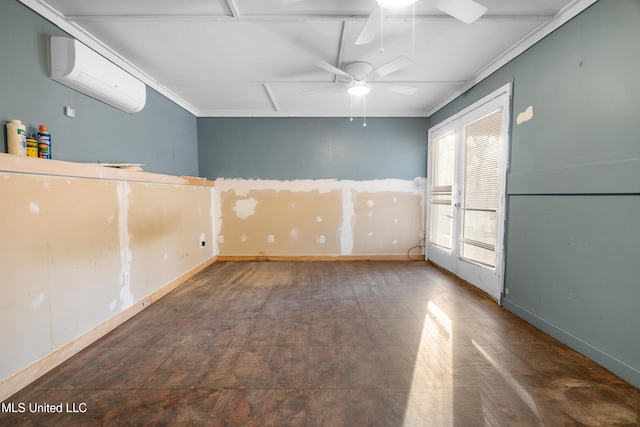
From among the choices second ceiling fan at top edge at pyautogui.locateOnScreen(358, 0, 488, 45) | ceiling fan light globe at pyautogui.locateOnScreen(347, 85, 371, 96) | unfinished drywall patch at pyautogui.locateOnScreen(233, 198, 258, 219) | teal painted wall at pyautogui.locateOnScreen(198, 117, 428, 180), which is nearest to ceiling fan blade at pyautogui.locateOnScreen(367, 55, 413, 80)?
ceiling fan light globe at pyautogui.locateOnScreen(347, 85, 371, 96)

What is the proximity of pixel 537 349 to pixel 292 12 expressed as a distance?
3257 mm

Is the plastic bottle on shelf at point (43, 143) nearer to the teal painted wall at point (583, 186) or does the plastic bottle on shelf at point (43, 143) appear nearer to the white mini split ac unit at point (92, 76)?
the white mini split ac unit at point (92, 76)

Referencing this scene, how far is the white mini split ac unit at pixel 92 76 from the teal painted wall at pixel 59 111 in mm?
70

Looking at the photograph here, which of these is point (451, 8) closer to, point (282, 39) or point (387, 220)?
point (282, 39)

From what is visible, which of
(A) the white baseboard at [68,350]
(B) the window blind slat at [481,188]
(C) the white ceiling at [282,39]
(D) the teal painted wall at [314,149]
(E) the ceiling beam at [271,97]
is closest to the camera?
(A) the white baseboard at [68,350]

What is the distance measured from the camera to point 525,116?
8.44 feet

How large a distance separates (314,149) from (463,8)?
3.28 m

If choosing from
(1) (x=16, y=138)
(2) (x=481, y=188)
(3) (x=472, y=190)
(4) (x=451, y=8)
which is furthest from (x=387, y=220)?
(1) (x=16, y=138)

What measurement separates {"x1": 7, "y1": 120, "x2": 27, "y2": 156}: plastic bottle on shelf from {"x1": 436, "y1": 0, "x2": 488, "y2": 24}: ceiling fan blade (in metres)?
2.89

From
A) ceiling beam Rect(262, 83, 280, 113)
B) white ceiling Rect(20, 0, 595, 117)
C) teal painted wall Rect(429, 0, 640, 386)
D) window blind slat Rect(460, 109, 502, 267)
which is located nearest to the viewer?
teal painted wall Rect(429, 0, 640, 386)

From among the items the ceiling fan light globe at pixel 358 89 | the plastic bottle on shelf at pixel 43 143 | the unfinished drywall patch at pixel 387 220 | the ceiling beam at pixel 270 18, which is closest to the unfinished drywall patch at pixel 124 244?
the plastic bottle on shelf at pixel 43 143

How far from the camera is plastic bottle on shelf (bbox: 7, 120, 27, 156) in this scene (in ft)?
5.75

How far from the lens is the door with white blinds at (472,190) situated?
296cm

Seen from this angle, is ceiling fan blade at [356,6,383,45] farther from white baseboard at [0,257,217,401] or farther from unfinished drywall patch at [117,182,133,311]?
white baseboard at [0,257,217,401]
